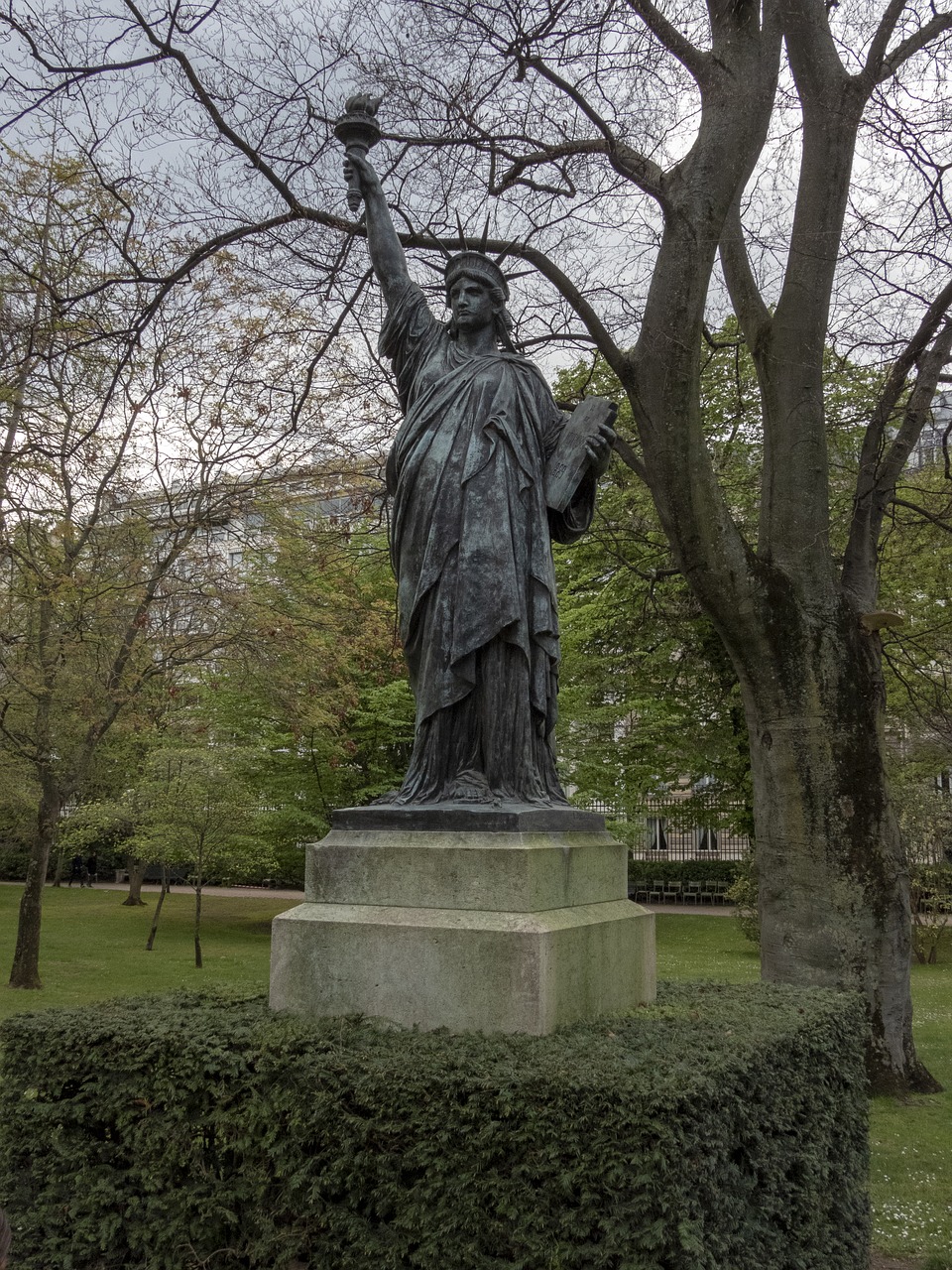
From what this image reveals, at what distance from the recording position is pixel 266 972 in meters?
16.8

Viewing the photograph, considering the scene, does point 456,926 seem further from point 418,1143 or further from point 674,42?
point 674,42

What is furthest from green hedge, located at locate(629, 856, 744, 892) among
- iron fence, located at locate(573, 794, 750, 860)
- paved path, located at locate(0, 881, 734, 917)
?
iron fence, located at locate(573, 794, 750, 860)

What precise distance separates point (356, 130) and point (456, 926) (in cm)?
383

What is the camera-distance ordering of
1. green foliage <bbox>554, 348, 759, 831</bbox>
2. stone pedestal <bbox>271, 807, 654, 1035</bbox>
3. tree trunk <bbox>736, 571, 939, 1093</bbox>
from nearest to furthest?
stone pedestal <bbox>271, 807, 654, 1035</bbox>
tree trunk <bbox>736, 571, 939, 1093</bbox>
green foliage <bbox>554, 348, 759, 831</bbox>

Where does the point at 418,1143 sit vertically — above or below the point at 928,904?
above

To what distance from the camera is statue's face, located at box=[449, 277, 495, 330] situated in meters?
5.54

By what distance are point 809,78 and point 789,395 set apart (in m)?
2.89

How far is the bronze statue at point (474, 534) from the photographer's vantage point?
16.3 feet

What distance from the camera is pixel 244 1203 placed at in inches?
155

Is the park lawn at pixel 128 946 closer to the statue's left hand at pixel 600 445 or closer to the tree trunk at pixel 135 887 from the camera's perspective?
the tree trunk at pixel 135 887

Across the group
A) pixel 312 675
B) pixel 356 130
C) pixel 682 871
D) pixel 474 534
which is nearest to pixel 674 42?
pixel 356 130

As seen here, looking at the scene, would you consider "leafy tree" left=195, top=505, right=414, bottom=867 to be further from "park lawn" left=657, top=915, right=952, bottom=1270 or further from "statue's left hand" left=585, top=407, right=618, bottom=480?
"park lawn" left=657, top=915, right=952, bottom=1270

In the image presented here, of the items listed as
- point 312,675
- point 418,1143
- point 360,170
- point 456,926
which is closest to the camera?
point 418,1143

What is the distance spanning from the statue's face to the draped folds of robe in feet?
0.68
